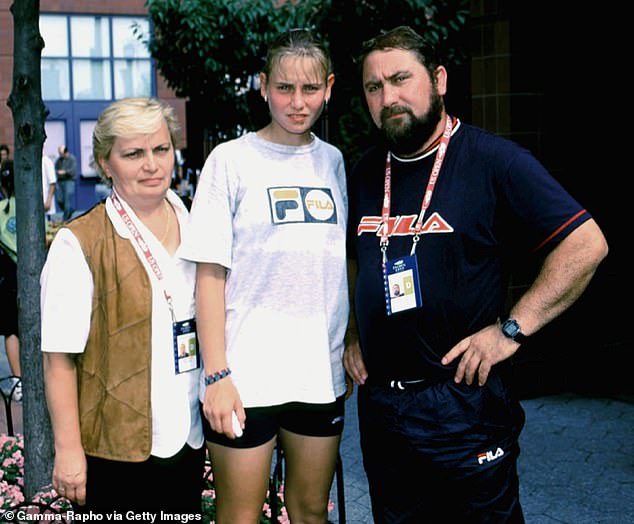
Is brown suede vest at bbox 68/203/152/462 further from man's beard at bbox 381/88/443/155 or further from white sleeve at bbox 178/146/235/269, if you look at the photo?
man's beard at bbox 381/88/443/155

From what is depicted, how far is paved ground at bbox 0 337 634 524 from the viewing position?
439 cm

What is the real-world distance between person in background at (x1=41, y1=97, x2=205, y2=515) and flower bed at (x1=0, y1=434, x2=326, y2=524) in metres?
0.74

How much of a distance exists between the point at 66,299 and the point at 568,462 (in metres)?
3.61

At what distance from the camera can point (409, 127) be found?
9.21 ft

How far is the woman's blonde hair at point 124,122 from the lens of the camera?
2568 millimetres

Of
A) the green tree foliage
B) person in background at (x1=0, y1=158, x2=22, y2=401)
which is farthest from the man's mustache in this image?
the green tree foliage

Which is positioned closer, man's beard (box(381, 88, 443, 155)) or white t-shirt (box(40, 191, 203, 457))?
white t-shirt (box(40, 191, 203, 457))

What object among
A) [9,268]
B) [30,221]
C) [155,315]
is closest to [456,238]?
[155,315]

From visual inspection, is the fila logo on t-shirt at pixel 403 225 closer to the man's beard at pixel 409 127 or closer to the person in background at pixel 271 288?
the person in background at pixel 271 288

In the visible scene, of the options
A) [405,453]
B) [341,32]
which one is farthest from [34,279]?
[341,32]

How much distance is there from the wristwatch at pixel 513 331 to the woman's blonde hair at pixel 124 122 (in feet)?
4.20

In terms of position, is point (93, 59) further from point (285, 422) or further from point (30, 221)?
point (285, 422)

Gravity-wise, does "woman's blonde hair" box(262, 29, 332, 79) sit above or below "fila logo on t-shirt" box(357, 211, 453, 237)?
above

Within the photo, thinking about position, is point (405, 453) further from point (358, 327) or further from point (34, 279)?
point (34, 279)
